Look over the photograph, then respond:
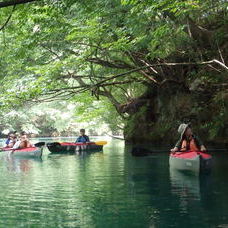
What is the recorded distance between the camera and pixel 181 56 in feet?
52.6

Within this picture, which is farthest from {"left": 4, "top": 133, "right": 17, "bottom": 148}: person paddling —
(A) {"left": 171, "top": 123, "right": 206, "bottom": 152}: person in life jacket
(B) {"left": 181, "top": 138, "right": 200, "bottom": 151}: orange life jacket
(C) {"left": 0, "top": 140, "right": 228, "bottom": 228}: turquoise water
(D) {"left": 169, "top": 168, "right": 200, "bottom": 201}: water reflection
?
(B) {"left": 181, "top": 138, "right": 200, "bottom": 151}: orange life jacket

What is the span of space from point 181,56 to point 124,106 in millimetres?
8216

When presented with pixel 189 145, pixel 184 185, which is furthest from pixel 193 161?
pixel 184 185

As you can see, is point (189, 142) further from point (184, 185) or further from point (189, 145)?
point (184, 185)

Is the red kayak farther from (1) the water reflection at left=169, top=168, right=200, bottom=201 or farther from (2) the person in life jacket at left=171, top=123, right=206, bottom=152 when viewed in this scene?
(2) the person in life jacket at left=171, top=123, right=206, bottom=152

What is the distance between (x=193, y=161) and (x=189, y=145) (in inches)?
45.9

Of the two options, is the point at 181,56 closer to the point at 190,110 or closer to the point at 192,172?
the point at 190,110

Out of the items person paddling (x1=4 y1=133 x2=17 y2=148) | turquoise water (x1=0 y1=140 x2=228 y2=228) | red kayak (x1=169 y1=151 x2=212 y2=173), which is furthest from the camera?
person paddling (x1=4 y1=133 x2=17 y2=148)

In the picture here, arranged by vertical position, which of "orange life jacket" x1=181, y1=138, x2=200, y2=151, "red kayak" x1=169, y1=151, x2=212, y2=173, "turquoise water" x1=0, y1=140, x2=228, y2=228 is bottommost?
"turquoise water" x1=0, y1=140, x2=228, y2=228

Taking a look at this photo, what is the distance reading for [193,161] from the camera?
10.4m

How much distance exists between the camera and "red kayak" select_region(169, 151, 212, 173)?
10164 mm

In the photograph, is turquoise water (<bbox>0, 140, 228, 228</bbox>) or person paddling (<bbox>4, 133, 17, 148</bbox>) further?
person paddling (<bbox>4, 133, 17, 148</bbox>)

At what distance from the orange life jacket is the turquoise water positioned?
0.92 m

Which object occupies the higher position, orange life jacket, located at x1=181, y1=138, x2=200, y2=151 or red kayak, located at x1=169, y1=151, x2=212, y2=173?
orange life jacket, located at x1=181, y1=138, x2=200, y2=151
